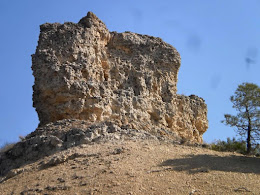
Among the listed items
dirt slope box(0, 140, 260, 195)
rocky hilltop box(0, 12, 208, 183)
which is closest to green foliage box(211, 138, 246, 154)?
rocky hilltop box(0, 12, 208, 183)

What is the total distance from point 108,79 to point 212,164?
23.7 feet

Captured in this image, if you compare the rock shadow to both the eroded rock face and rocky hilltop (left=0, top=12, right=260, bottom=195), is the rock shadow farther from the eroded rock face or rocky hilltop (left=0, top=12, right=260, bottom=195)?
the eroded rock face

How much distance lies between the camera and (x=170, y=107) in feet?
60.9

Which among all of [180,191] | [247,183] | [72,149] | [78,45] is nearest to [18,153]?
[72,149]

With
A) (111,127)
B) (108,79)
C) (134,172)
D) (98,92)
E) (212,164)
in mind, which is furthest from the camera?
(108,79)

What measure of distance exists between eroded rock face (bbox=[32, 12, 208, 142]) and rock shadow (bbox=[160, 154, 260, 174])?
12.1ft

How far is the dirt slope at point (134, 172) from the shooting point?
9695mm

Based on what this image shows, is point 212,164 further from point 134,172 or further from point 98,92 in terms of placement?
point 98,92

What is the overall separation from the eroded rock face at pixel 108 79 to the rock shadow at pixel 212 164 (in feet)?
12.1

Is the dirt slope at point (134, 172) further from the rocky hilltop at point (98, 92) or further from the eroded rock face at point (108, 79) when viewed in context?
the eroded rock face at point (108, 79)

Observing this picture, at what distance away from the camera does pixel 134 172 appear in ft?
34.7

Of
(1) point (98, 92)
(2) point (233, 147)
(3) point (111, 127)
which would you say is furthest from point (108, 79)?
(2) point (233, 147)

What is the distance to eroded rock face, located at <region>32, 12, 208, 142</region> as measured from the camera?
15163 millimetres

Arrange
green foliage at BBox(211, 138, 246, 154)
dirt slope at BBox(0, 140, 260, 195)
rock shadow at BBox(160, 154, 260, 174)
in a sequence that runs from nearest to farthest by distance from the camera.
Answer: dirt slope at BBox(0, 140, 260, 195)
rock shadow at BBox(160, 154, 260, 174)
green foliage at BBox(211, 138, 246, 154)
